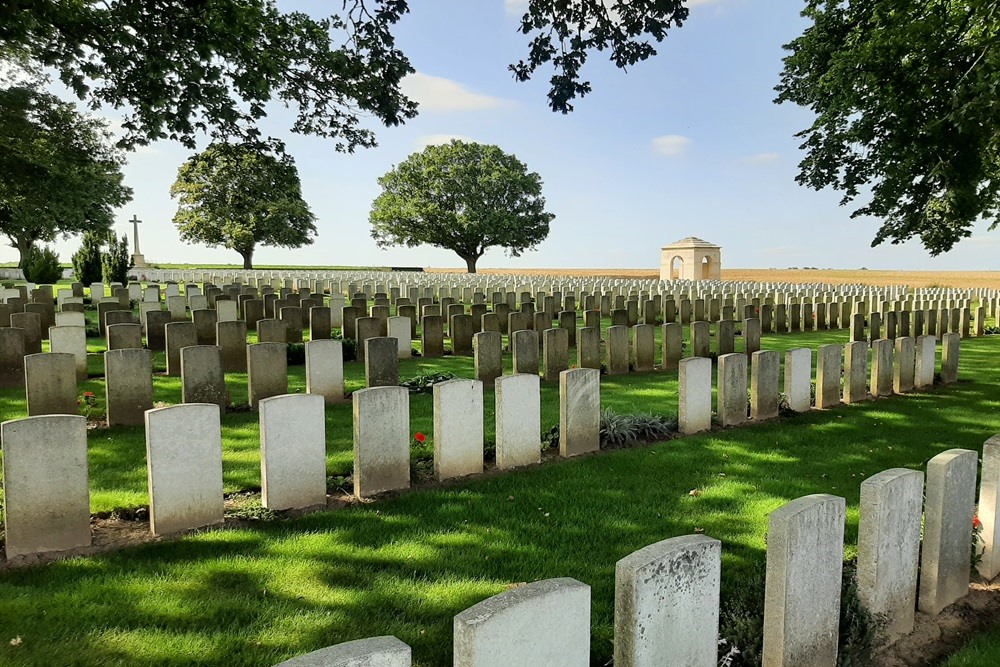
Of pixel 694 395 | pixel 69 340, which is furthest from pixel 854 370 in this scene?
pixel 69 340

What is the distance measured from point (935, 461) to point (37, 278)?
33976 mm

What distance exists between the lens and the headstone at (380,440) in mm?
4809

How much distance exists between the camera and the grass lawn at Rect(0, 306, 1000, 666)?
3035 mm

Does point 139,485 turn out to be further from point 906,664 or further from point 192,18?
point 192,18

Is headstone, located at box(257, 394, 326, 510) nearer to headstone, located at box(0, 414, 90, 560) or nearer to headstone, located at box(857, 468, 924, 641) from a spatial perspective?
headstone, located at box(0, 414, 90, 560)

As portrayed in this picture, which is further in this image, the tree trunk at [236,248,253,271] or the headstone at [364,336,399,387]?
the tree trunk at [236,248,253,271]

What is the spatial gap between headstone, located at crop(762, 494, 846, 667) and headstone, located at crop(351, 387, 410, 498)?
299cm

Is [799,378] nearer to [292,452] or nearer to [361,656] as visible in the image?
[292,452]

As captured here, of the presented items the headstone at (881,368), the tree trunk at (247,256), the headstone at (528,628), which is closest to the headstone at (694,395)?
the headstone at (881,368)

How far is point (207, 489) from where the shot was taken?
4293 millimetres

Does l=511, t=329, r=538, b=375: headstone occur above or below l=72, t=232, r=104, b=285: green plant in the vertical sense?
below

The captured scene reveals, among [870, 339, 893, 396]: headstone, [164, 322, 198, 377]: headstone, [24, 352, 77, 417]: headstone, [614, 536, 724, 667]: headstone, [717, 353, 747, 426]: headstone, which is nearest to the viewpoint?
[614, 536, 724, 667]: headstone

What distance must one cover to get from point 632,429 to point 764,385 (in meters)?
1.82

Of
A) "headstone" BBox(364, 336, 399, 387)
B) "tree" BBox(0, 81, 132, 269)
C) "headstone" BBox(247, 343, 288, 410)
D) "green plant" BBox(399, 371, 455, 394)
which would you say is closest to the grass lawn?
"headstone" BBox(247, 343, 288, 410)
